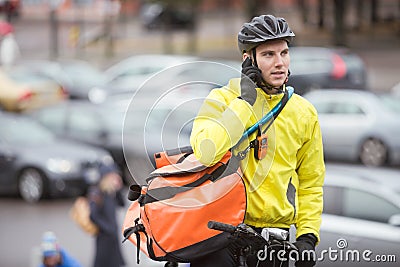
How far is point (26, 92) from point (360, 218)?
1897 centimetres

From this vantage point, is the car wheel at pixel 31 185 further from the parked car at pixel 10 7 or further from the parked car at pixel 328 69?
the parked car at pixel 10 7

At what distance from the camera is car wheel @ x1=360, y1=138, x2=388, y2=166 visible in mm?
19891

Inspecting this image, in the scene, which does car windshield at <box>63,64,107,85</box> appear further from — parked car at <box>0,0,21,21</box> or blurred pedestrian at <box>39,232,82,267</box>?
blurred pedestrian at <box>39,232,82,267</box>

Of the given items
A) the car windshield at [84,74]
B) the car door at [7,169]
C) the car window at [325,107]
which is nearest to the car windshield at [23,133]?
the car door at [7,169]

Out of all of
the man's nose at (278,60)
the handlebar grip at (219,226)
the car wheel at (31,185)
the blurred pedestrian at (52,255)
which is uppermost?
the man's nose at (278,60)

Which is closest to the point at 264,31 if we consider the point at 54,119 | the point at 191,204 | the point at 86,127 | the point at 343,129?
the point at 191,204

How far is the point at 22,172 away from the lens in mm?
18938

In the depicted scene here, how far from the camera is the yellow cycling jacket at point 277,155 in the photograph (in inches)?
139

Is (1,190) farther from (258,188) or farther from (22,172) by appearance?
(258,188)

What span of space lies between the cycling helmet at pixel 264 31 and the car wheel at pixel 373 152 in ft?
54.3

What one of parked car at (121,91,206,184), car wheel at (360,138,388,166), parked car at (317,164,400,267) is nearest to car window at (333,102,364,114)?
car wheel at (360,138,388,166)

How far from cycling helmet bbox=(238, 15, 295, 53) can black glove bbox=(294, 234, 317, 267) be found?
0.74 meters

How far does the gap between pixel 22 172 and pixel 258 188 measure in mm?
15699

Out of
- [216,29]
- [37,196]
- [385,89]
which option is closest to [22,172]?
[37,196]
